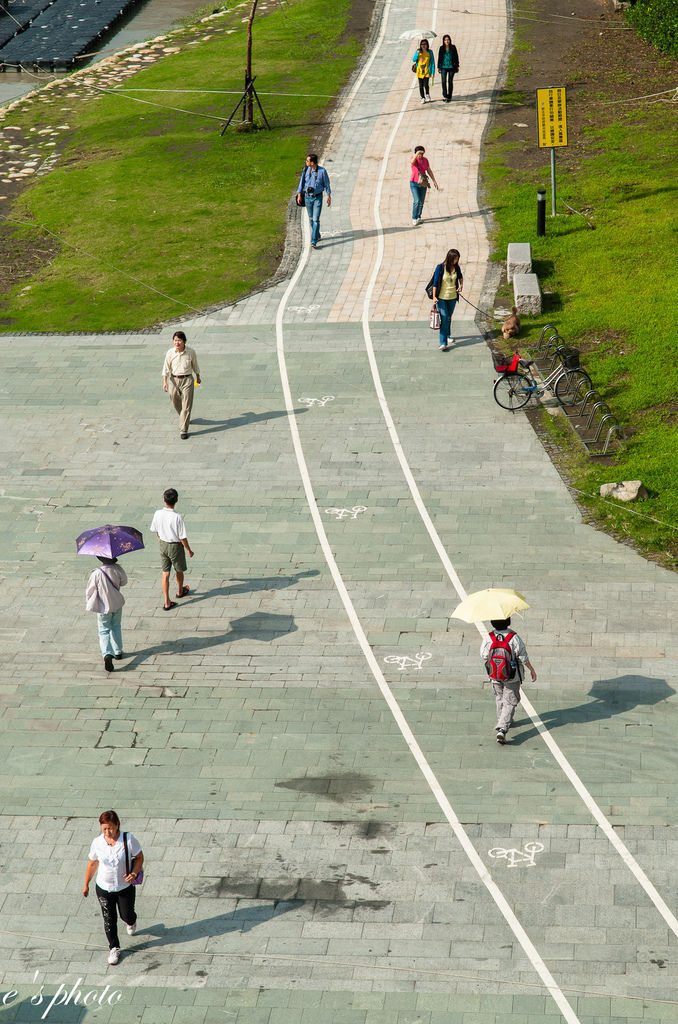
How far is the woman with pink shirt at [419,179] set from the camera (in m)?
24.3

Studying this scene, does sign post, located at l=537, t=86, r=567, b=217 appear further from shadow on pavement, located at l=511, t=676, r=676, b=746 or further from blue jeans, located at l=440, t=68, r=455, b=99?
shadow on pavement, located at l=511, t=676, r=676, b=746

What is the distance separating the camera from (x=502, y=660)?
11.6 metres

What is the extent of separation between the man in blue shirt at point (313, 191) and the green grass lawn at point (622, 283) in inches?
155

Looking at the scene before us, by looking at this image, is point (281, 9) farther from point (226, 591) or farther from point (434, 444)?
point (226, 591)

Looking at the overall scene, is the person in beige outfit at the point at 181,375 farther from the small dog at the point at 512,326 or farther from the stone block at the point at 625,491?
the stone block at the point at 625,491

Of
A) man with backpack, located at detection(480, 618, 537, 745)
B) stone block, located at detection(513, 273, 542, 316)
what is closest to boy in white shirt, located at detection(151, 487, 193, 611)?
man with backpack, located at detection(480, 618, 537, 745)

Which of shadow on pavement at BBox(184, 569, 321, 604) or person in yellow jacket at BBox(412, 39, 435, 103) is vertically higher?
person in yellow jacket at BBox(412, 39, 435, 103)

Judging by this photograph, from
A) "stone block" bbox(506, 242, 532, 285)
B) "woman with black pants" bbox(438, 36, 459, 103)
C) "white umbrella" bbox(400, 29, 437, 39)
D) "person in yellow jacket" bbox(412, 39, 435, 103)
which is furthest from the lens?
"woman with black pants" bbox(438, 36, 459, 103)

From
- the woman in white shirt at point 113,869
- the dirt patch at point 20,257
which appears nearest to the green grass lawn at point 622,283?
the woman in white shirt at point 113,869

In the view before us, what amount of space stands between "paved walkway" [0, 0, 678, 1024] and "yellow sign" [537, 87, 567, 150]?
6.49 m

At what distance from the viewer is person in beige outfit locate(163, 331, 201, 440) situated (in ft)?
58.5

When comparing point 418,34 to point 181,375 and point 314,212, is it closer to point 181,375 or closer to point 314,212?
point 314,212

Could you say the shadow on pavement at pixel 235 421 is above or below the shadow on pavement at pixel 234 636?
above

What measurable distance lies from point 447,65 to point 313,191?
1047cm
